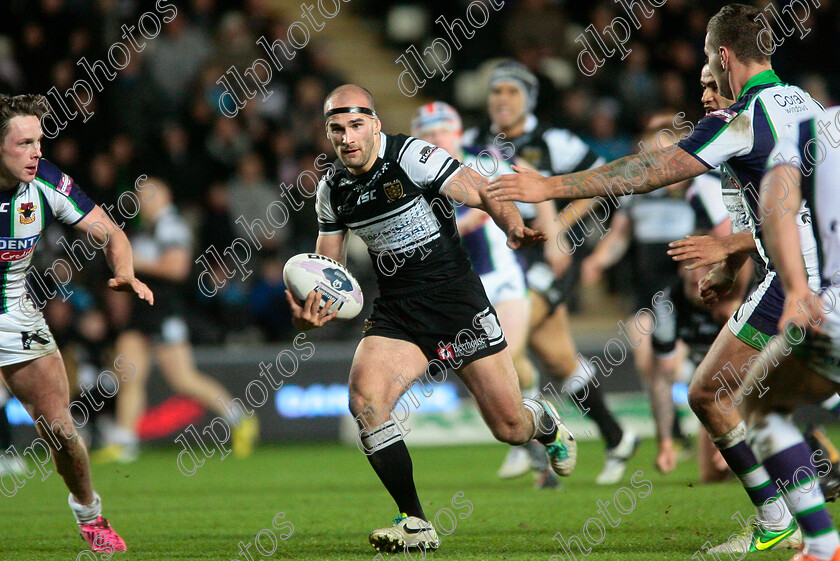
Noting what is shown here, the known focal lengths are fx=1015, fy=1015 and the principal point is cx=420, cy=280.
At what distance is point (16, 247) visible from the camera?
565cm

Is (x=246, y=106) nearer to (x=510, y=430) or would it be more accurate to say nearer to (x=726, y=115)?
(x=510, y=430)

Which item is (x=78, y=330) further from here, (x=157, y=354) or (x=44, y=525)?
(x=44, y=525)

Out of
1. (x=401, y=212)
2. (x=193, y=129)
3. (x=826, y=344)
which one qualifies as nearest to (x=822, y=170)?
(x=826, y=344)

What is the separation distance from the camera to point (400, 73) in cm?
1800

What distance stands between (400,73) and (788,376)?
14685 millimetres

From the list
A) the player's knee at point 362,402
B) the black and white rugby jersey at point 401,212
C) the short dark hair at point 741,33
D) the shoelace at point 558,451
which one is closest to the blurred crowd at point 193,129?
the shoelace at point 558,451

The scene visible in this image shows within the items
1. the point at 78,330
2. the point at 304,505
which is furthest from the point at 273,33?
the point at 304,505

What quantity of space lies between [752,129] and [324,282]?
227 centimetres

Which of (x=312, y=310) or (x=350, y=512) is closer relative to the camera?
(x=312, y=310)

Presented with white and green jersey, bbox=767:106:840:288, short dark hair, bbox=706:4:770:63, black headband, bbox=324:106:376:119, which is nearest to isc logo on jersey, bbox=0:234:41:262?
black headband, bbox=324:106:376:119

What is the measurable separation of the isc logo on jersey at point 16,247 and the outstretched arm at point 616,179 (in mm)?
2780

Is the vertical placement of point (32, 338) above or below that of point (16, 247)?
below

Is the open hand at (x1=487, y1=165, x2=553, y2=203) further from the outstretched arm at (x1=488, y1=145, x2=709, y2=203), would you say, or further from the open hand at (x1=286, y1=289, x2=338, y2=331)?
the open hand at (x1=286, y1=289, x2=338, y2=331)

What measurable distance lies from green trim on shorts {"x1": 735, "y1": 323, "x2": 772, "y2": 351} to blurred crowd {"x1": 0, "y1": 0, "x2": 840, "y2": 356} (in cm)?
919
